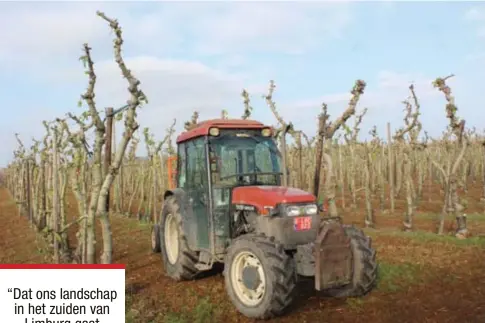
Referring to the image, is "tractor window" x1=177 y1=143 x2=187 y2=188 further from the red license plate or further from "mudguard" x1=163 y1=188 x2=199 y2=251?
the red license plate

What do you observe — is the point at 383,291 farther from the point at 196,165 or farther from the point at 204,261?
the point at 196,165

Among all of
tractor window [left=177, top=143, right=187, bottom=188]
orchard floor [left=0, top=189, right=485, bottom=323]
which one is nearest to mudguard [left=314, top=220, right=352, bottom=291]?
orchard floor [left=0, top=189, right=485, bottom=323]

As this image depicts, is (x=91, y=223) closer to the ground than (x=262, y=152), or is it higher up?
closer to the ground

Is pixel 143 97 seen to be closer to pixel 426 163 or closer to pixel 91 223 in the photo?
pixel 91 223

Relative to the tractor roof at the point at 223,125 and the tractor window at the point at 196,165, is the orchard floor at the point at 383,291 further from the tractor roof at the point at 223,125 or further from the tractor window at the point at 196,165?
the tractor roof at the point at 223,125

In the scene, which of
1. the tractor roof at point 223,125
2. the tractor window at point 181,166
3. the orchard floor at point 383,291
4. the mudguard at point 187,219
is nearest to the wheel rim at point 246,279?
the orchard floor at point 383,291

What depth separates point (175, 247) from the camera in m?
7.36

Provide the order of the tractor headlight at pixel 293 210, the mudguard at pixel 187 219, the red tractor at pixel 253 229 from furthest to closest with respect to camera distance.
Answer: the mudguard at pixel 187 219
the tractor headlight at pixel 293 210
the red tractor at pixel 253 229

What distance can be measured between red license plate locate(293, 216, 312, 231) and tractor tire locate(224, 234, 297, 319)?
45 cm

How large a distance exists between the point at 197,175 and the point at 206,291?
1.63 meters

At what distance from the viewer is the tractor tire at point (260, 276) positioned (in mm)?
4719

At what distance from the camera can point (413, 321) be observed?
4945mm

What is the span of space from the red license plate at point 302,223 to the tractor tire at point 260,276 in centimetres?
45

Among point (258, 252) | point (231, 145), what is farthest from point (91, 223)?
point (258, 252)
